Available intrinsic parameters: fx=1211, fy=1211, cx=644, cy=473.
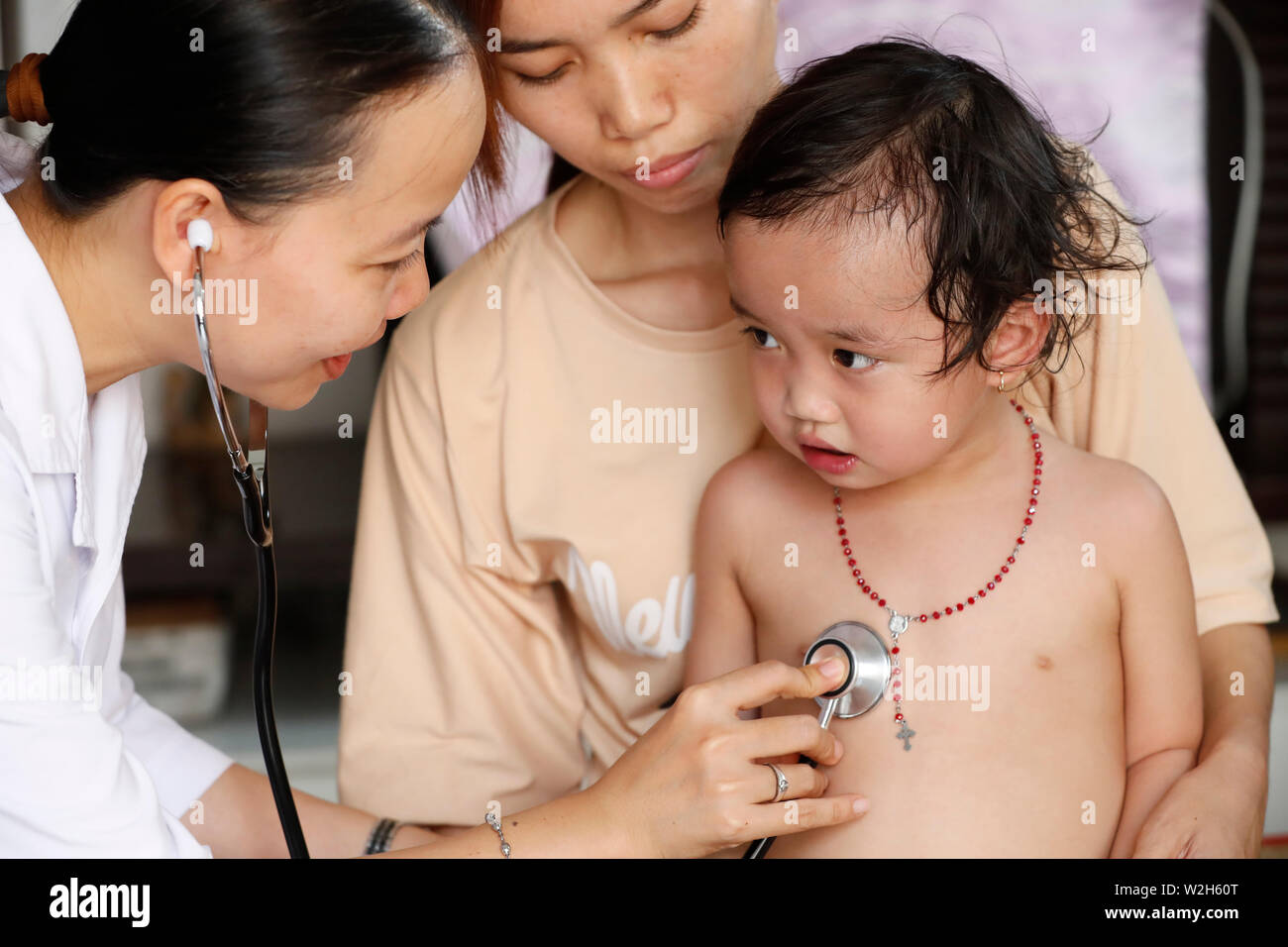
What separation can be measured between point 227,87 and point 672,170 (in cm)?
45

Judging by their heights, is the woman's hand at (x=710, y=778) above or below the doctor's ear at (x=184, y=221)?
below

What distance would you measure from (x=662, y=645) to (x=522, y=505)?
0.21 meters

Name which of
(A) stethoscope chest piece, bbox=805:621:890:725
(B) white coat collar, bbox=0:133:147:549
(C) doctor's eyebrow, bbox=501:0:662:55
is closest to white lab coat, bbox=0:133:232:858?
(B) white coat collar, bbox=0:133:147:549

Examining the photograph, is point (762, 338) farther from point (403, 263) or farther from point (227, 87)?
point (227, 87)

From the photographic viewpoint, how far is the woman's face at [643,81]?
3.48 feet

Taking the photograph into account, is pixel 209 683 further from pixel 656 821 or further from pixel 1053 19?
pixel 1053 19

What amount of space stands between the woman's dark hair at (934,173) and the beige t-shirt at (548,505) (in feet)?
0.66

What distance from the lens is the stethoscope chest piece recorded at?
1.09m

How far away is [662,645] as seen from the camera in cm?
126

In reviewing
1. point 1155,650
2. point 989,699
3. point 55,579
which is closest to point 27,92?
point 55,579

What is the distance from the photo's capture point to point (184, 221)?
→ 908 millimetres

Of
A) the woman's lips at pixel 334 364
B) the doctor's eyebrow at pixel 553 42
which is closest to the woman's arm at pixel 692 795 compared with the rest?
the woman's lips at pixel 334 364

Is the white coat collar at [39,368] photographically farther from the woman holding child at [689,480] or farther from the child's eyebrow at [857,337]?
the child's eyebrow at [857,337]
